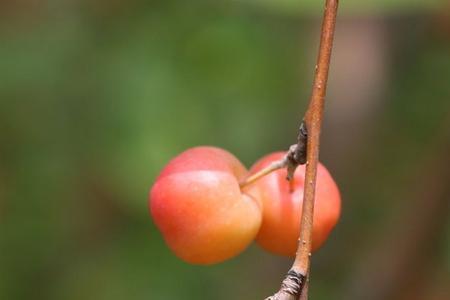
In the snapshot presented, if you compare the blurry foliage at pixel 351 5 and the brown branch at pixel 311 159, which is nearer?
the brown branch at pixel 311 159

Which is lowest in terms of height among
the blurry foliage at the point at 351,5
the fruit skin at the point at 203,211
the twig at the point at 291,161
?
the fruit skin at the point at 203,211

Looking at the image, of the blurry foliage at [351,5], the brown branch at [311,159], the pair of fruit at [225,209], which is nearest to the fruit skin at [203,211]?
the pair of fruit at [225,209]

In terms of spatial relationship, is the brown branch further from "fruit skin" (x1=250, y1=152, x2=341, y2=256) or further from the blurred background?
the blurred background

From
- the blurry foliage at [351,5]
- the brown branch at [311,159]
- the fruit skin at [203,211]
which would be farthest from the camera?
the blurry foliage at [351,5]

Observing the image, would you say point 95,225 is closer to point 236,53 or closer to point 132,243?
point 132,243

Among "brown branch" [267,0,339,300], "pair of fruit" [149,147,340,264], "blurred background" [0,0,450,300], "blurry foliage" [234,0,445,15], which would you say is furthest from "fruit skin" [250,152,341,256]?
"blurred background" [0,0,450,300]

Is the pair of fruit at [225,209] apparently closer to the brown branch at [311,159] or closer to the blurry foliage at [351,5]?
the brown branch at [311,159]

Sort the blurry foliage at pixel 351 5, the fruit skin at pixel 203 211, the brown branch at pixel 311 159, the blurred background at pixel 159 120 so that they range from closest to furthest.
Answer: the brown branch at pixel 311 159
the fruit skin at pixel 203 211
the blurry foliage at pixel 351 5
the blurred background at pixel 159 120

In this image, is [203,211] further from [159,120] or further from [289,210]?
[159,120]
